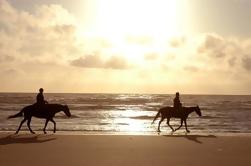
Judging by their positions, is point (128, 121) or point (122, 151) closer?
point (122, 151)

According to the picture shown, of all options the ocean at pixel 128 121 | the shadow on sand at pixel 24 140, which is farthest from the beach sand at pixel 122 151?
the ocean at pixel 128 121

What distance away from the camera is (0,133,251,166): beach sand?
12539 millimetres

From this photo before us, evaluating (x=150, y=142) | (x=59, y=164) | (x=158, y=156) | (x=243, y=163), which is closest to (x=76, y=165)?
(x=59, y=164)

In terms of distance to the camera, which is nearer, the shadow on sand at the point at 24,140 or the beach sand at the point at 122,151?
the beach sand at the point at 122,151

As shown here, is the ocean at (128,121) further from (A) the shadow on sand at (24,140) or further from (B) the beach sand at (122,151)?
(B) the beach sand at (122,151)

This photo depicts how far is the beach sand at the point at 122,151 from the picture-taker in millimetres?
12539

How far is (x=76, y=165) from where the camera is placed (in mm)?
11875

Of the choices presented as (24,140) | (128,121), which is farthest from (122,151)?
(128,121)

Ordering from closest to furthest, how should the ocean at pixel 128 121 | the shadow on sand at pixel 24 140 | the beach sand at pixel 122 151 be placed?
the beach sand at pixel 122 151, the shadow on sand at pixel 24 140, the ocean at pixel 128 121

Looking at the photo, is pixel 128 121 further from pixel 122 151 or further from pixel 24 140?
pixel 122 151

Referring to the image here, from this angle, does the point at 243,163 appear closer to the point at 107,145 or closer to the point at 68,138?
the point at 107,145

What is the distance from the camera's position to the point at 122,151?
1472cm

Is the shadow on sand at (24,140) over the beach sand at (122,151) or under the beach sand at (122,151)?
over

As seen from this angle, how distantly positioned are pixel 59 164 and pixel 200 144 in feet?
21.7
